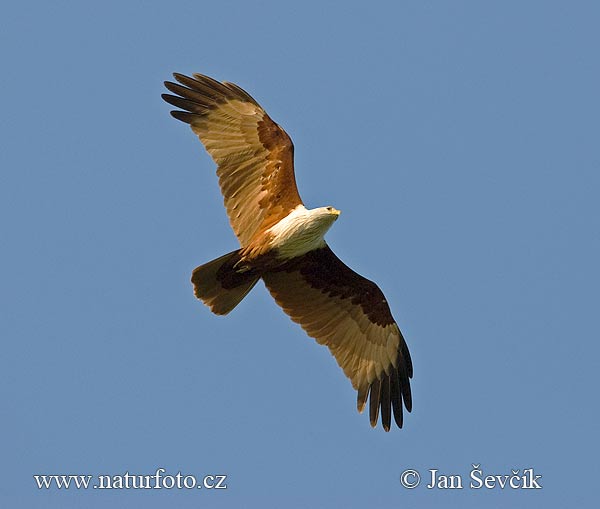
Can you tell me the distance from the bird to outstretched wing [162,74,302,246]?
0.01 metres

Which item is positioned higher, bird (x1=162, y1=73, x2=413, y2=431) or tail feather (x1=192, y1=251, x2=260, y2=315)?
bird (x1=162, y1=73, x2=413, y2=431)

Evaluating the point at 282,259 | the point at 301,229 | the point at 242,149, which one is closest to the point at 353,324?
the point at 282,259

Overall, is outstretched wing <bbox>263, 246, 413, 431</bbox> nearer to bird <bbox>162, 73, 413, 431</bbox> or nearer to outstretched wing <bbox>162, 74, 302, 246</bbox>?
bird <bbox>162, 73, 413, 431</bbox>

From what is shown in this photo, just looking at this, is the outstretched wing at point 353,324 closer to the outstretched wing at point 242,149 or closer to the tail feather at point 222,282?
the tail feather at point 222,282

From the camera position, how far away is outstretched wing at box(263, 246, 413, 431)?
15.1m

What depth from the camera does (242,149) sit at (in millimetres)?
14914

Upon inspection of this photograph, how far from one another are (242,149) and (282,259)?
4.75 ft

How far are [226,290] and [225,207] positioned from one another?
105 cm

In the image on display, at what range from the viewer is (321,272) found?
15094 mm

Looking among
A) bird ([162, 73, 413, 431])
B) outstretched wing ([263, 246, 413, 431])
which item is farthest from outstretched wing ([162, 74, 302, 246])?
outstretched wing ([263, 246, 413, 431])

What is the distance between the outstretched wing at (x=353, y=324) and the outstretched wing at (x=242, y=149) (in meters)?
0.78

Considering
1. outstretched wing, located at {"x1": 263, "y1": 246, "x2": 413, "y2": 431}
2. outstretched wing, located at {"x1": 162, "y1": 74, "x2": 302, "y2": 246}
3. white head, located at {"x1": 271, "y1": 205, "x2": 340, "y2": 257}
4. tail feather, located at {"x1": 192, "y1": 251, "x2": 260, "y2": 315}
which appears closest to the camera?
white head, located at {"x1": 271, "y1": 205, "x2": 340, "y2": 257}

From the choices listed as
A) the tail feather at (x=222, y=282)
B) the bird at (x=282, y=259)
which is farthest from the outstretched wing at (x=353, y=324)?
the tail feather at (x=222, y=282)

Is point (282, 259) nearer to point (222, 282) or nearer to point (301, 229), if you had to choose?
point (301, 229)
